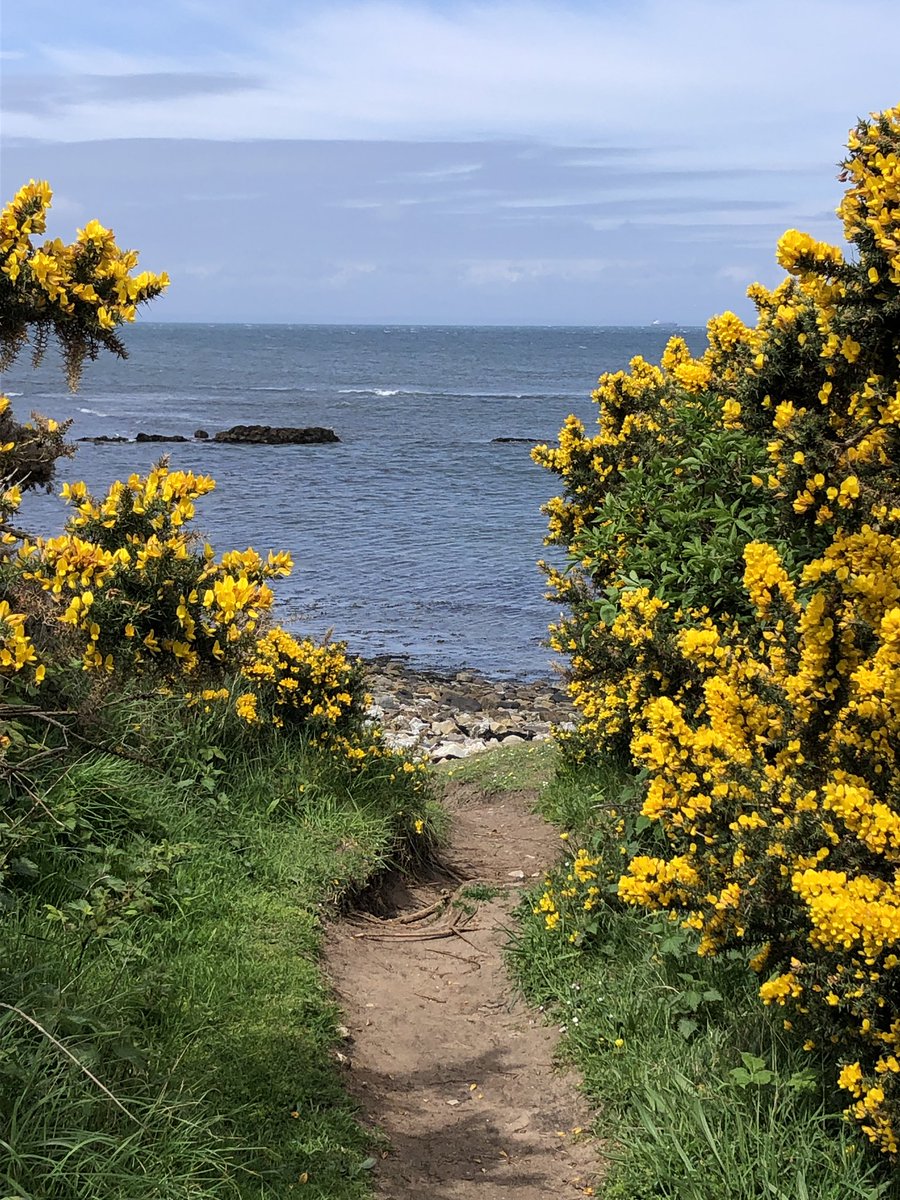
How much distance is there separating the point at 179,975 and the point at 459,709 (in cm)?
864

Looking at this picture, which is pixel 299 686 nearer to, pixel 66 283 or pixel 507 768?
pixel 507 768

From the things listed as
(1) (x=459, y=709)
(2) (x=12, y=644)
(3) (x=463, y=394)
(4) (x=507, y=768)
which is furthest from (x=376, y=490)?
(3) (x=463, y=394)

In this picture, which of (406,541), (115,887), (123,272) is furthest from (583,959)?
(406,541)

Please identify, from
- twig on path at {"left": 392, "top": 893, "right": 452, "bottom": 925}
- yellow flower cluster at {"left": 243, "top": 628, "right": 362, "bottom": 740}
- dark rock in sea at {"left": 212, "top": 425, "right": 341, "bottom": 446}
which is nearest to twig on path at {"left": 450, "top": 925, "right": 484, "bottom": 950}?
twig on path at {"left": 392, "top": 893, "right": 452, "bottom": 925}

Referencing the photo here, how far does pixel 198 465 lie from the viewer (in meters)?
33.8

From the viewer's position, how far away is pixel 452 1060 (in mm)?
4680

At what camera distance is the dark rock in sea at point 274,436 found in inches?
1606

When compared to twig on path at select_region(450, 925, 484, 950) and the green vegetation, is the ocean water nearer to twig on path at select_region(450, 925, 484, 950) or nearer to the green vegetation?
the green vegetation

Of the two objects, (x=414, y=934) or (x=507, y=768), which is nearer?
(x=414, y=934)

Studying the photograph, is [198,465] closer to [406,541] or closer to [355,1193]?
[406,541]

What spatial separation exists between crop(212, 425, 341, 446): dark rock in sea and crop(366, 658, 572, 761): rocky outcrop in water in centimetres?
2749

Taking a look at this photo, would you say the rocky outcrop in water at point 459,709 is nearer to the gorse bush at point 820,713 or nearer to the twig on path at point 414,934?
the twig on path at point 414,934

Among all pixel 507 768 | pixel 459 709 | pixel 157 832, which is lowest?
pixel 459 709

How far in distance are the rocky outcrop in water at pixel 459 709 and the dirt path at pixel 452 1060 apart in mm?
4649
